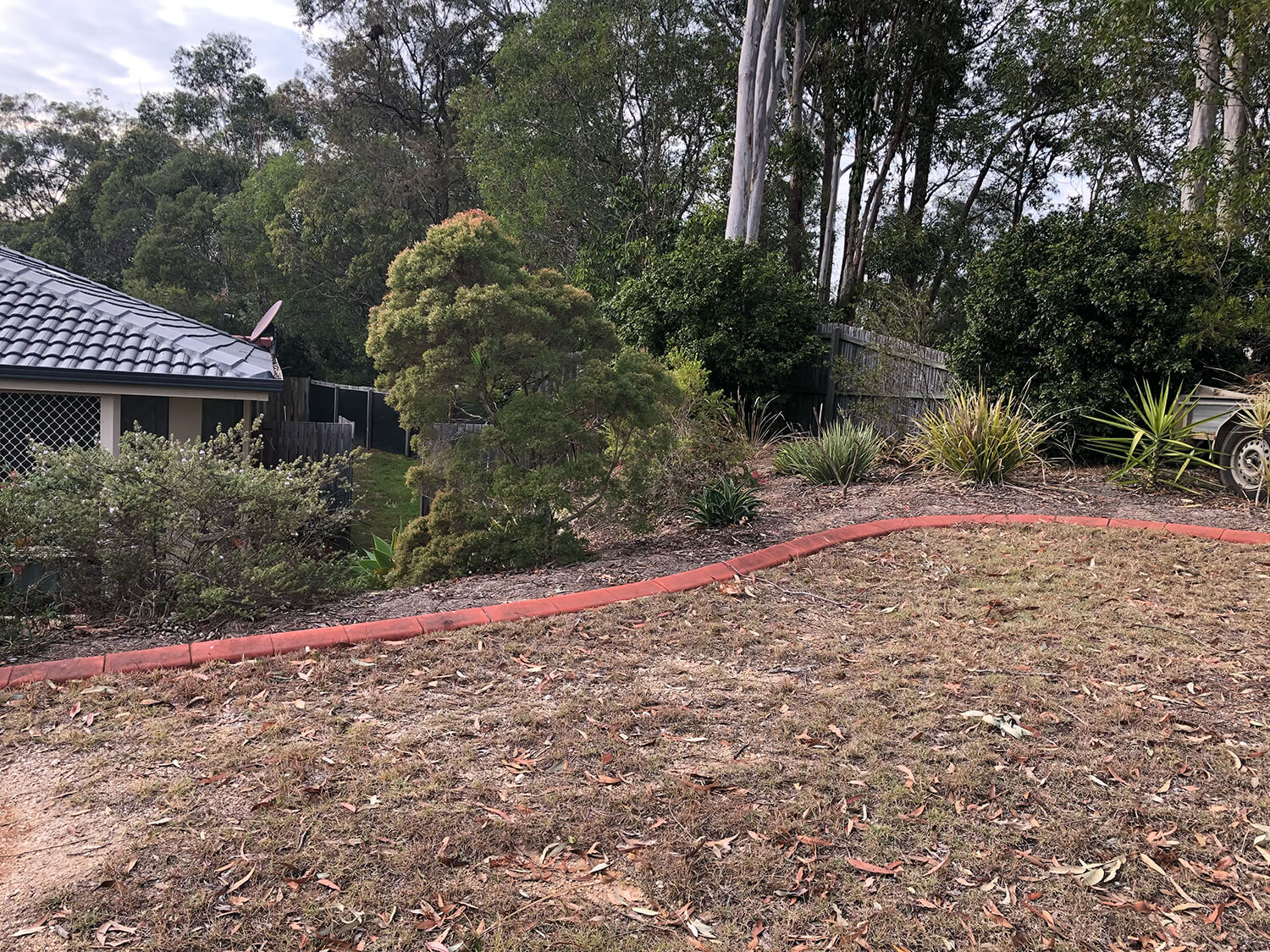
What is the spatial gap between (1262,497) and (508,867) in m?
7.48

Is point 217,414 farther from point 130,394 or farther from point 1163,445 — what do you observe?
point 1163,445

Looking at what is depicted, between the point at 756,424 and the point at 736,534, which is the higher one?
the point at 756,424

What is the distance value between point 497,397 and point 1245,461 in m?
6.37

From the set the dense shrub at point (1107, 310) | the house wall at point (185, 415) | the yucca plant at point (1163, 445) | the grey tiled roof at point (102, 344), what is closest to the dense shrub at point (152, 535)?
the grey tiled roof at point (102, 344)

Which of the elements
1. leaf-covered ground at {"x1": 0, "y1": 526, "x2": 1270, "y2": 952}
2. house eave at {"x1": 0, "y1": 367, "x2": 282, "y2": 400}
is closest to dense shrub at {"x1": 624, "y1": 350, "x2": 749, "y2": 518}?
leaf-covered ground at {"x1": 0, "y1": 526, "x2": 1270, "y2": 952}

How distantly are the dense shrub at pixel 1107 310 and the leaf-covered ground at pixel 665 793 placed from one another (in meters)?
4.91

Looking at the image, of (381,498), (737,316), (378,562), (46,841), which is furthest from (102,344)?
(46,841)

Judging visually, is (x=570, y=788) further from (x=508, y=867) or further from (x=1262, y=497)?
(x=1262, y=497)

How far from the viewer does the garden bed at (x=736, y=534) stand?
4.43 metres

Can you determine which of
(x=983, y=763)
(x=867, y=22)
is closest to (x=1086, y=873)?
(x=983, y=763)

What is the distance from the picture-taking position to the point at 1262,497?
733cm

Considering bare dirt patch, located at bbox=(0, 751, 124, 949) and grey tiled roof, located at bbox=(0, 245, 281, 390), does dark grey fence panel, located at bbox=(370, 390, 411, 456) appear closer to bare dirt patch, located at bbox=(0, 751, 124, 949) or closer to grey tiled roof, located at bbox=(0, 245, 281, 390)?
grey tiled roof, located at bbox=(0, 245, 281, 390)

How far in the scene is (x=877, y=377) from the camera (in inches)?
432

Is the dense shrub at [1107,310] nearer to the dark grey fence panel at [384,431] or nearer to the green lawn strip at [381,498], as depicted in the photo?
the green lawn strip at [381,498]
